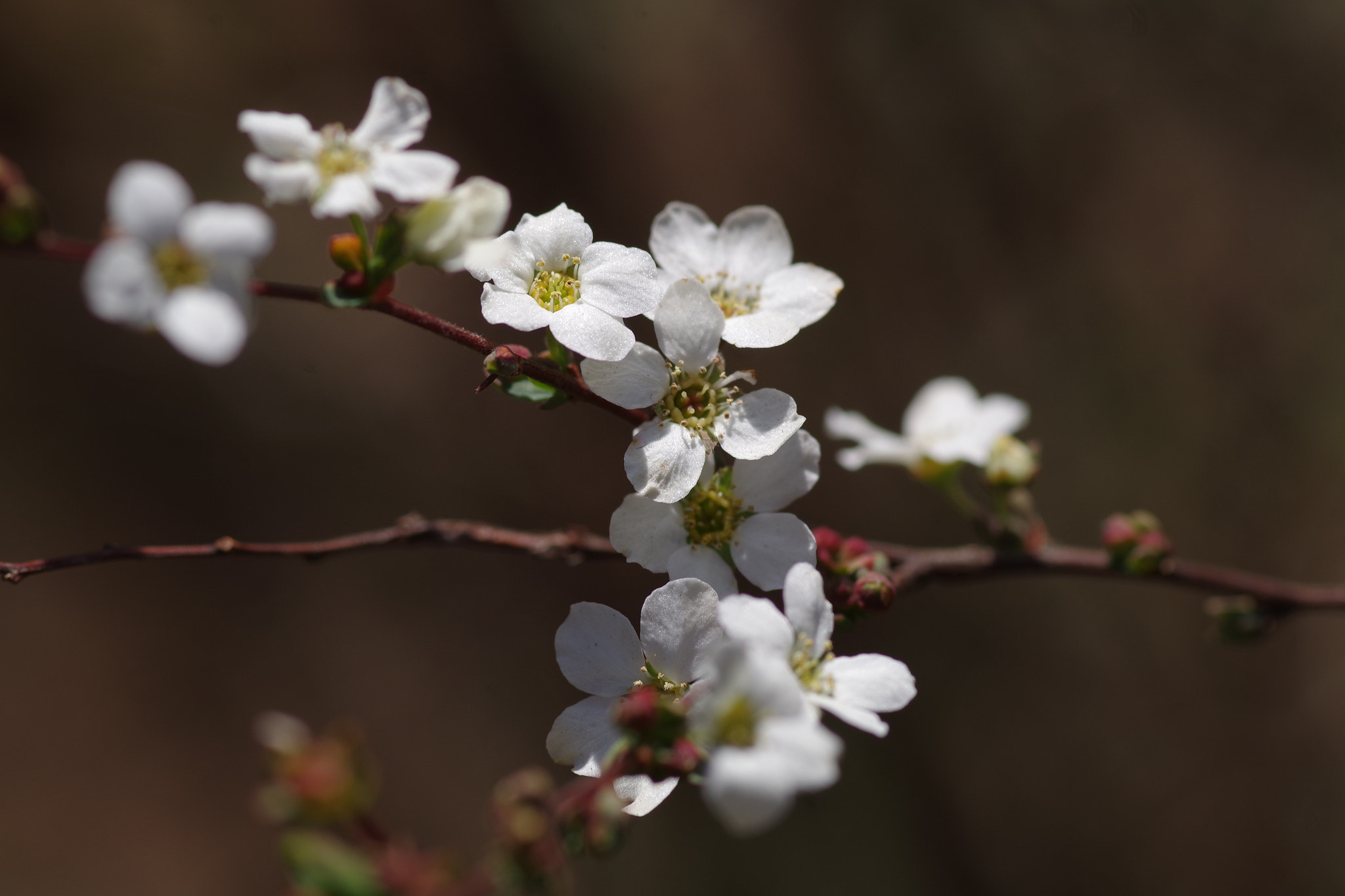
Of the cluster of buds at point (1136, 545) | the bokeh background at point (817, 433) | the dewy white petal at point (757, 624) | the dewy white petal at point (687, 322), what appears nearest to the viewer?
the dewy white petal at point (757, 624)

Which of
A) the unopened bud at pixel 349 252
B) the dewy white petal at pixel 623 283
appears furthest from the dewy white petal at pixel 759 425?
the unopened bud at pixel 349 252

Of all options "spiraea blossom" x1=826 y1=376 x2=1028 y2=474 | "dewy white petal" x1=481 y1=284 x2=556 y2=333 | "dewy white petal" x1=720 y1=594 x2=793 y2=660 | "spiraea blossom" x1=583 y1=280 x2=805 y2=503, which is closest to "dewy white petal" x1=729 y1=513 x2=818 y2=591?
"spiraea blossom" x1=583 y1=280 x2=805 y2=503

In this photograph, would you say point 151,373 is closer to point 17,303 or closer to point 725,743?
point 17,303

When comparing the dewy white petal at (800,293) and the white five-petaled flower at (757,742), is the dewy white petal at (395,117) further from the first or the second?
the white five-petaled flower at (757,742)

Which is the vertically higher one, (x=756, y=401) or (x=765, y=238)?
(x=765, y=238)

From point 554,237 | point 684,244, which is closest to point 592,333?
point 554,237

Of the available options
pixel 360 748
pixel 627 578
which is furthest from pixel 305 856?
pixel 627 578
